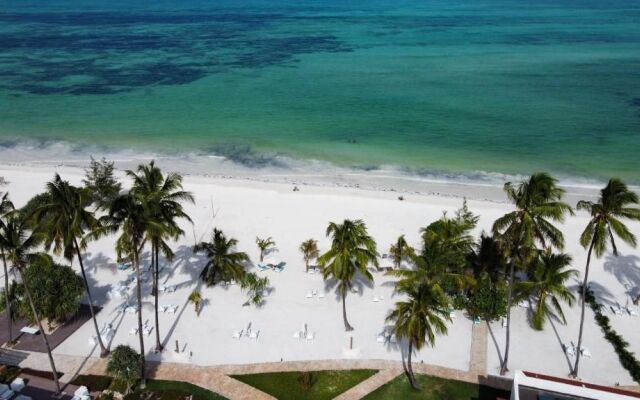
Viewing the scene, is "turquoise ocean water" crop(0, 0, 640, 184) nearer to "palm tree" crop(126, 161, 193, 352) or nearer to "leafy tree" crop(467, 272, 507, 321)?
"leafy tree" crop(467, 272, 507, 321)

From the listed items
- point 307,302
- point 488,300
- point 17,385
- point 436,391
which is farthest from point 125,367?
point 488,300

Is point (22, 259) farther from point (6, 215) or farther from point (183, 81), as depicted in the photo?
point (183, 81)

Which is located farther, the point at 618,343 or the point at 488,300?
the point at 488,300

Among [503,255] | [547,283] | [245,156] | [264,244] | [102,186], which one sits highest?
[245,156]

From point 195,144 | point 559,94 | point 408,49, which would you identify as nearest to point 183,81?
point 195,144

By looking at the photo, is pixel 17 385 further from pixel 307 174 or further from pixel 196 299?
pixel 307 174

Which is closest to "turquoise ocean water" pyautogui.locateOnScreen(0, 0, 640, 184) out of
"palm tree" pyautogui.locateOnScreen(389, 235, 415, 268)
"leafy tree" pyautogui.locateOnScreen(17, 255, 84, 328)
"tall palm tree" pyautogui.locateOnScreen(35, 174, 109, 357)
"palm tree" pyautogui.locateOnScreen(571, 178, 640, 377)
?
"palm tree" pyautogui.locateOnScreen(389, 235, 415, 268)
